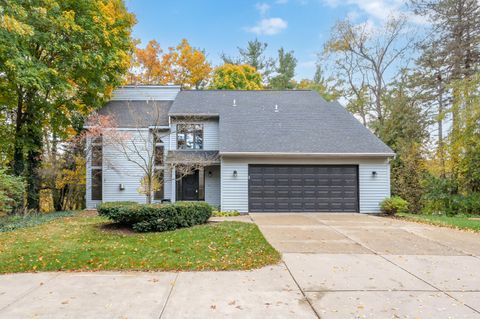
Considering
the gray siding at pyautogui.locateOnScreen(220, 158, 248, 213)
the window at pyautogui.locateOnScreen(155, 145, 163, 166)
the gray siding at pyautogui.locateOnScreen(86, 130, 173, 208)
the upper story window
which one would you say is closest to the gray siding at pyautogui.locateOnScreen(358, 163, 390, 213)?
the gray siding at pyautogui.locateOnScreen(220, 158, 248, 213)

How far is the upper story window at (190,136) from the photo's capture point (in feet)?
49.9

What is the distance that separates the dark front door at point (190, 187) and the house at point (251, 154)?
5 centimetres

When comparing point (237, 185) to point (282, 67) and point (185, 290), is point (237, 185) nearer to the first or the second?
point (185, 290)

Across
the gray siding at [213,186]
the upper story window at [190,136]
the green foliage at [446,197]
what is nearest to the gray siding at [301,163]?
the gray siding at [213,186]

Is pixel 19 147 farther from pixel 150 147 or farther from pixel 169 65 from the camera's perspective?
pixel 169 65

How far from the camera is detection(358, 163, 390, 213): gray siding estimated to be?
43.1 feet

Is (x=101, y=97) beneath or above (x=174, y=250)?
above

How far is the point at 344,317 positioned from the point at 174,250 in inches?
148

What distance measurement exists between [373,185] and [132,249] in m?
10.6

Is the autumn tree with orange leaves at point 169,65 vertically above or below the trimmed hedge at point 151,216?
above

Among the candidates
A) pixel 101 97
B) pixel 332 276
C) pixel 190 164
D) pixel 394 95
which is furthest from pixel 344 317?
pixel 394 95

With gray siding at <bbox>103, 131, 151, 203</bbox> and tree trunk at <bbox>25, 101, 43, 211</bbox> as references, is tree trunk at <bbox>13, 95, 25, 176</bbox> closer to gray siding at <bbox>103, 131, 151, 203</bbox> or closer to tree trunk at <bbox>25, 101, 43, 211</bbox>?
tree trunk at <bbox>25, 101, 43, 211</bbox>

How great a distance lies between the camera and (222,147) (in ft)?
42.2

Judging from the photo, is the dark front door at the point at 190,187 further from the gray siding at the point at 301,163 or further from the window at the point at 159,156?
the gray siding at the point at 301,163
